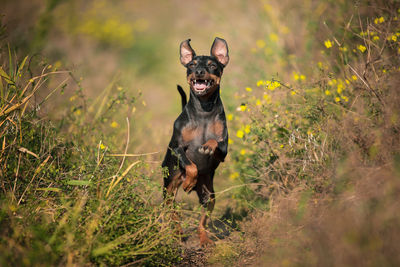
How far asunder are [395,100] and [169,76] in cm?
893

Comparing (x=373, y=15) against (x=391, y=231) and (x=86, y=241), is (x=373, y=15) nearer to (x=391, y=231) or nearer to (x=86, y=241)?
(x=391, y=231)

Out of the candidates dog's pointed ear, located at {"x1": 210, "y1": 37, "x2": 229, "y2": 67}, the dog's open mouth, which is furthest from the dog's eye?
dog's pointed ear, located at {"x1": 210, "y1": 37, "x2": 229, "y2": 67}

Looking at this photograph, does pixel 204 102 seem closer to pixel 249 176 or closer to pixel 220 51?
pixel 220 51

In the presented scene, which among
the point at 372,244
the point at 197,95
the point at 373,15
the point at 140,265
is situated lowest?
the point at 140,265

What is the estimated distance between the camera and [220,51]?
5.02 metres

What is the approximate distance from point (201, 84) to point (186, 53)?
2.41ft

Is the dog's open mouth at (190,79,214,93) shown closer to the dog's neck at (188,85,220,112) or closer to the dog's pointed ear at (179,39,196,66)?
the dog's neck at (188,85,220,112)

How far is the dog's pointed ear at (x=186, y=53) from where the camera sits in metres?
5.04

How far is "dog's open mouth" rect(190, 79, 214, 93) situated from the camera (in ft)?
14.7

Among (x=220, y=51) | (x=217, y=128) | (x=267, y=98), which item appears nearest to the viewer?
(x=217, y=128)

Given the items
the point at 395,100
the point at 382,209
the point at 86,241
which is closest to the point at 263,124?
the point at 395,100

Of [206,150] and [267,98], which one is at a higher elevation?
[267,98]

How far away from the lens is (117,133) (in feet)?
19.7

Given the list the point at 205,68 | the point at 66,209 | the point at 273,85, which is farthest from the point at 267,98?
the point at 66,209
